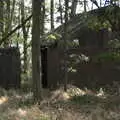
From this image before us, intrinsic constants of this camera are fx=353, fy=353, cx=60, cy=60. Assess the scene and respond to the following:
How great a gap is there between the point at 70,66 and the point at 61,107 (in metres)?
5.61

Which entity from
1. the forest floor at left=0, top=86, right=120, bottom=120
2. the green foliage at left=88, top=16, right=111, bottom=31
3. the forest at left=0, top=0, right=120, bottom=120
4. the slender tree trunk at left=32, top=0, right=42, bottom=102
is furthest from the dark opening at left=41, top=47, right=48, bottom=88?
the slender tree trunk at left=32, top=0, right=42, bottom=102

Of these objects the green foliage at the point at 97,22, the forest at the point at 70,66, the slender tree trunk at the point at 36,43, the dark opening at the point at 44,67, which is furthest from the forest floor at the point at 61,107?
the dark opening at the point at 44,67

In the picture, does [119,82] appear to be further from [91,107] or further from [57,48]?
[91,107]

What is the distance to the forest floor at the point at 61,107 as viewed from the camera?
1098cm

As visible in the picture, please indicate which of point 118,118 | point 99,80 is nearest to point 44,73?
point 99,80

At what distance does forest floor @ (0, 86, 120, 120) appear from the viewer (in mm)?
10977

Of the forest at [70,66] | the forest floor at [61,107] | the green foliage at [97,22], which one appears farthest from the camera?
the green foliage at [97,22]

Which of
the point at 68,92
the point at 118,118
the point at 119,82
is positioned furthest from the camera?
the point at 119,82

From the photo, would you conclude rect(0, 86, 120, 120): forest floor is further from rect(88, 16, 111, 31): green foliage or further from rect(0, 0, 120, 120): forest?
rect(88, 16, 111, 31): green foliage

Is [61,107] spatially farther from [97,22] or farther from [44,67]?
[44,67]

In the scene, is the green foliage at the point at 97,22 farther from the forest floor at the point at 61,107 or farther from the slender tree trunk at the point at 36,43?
the forest floor at the point at 61,107

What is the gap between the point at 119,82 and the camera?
62.3 ft

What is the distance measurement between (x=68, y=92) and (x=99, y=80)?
341 centimetres

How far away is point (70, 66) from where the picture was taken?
1819 cm
